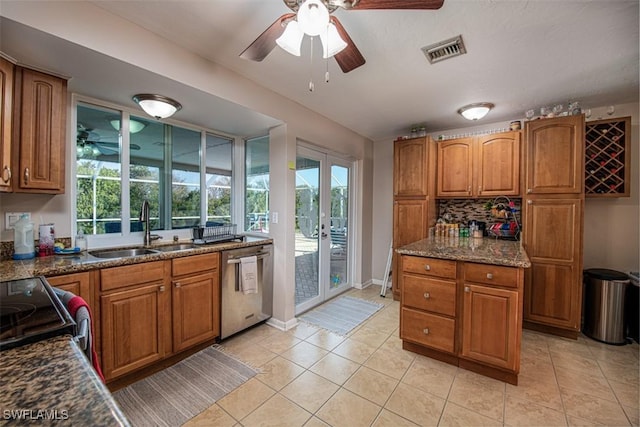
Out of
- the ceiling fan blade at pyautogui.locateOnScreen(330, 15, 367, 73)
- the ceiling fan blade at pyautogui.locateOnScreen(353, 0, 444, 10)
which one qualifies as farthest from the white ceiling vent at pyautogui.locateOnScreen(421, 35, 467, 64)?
the ceiling fan blade at pyautogui.locateOnScreen(353, 0, 444, 10)

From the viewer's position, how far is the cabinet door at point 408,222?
3480mm

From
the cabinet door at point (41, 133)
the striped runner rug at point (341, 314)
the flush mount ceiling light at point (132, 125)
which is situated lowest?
the striped runner rug at point (341, 314)

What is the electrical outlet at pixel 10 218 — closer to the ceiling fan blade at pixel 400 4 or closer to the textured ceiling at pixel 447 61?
the textured ceiling at pixel 447 61

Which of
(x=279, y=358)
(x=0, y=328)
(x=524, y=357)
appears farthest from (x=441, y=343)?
(x=0, y=328)

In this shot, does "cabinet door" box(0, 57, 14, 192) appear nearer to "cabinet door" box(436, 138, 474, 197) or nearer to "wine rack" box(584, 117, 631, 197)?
"cabinet door" box(436, 138, 474, 197)

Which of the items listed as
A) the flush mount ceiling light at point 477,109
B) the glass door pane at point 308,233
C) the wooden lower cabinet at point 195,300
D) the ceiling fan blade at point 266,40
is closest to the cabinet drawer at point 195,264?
the wooden lower cabinet at point 195,300

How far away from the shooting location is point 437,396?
6.06ft

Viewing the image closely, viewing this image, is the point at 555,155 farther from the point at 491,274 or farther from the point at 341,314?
the point at 341,314

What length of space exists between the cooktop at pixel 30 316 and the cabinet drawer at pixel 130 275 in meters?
0.57

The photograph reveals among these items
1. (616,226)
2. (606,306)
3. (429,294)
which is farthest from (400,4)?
(616,226)

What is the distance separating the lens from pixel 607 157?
2.78 metres

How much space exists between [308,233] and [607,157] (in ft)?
11.2

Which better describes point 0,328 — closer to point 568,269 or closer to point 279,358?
point 279,358

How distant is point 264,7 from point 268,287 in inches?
97.2
